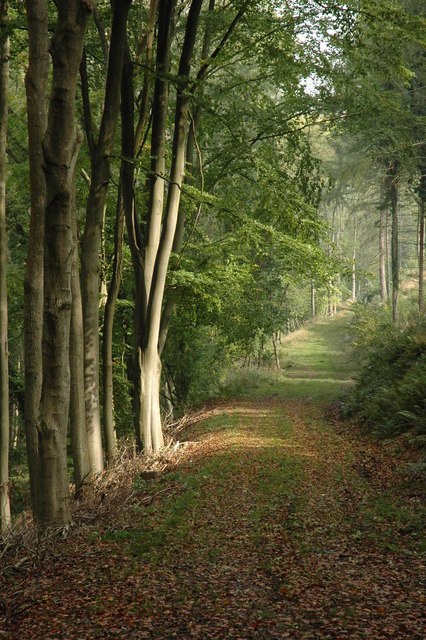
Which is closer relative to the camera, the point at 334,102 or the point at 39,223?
the point at 39,223

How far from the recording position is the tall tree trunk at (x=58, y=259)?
614cm

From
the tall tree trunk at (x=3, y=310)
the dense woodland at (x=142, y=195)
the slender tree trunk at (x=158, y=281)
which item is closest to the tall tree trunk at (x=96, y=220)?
the dense woodland at (x=142, y=195)

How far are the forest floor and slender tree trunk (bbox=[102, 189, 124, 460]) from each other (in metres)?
1.48

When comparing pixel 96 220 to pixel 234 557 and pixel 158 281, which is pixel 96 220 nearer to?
pixel 158 281

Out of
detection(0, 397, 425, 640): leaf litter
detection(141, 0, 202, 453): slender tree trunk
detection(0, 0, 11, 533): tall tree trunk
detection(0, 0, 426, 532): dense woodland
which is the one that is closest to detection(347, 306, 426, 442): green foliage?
detection(0, 0, 426, 532): dense woodland

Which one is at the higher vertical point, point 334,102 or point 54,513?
point 334,102

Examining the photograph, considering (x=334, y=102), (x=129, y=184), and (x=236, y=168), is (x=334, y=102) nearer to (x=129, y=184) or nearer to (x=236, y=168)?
(x=236, y=168)

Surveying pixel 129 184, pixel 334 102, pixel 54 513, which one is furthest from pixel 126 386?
pixel 54 513

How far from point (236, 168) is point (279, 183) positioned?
386 centimetres

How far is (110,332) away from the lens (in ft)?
36.9

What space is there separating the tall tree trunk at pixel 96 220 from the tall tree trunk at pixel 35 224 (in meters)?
1.20

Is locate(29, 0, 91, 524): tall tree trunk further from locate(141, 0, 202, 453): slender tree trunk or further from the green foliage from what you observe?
the green foliage

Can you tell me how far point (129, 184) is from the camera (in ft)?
34.3

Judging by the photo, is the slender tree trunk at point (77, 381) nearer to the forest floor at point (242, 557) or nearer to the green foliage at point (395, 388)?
the forest floor at point (242, 557)
